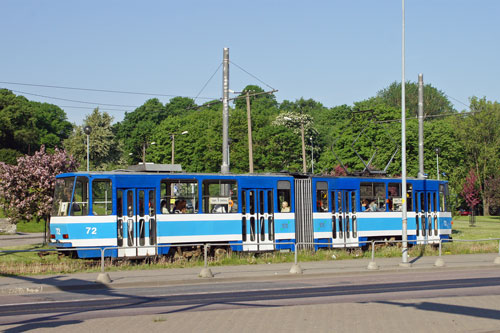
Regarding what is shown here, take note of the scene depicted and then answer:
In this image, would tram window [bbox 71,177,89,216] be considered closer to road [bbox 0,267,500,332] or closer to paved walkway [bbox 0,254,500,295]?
paved walkway [bbox 0,254,500,295]

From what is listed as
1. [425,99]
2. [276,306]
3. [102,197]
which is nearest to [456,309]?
[276,306]

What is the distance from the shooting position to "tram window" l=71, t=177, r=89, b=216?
78.6ft

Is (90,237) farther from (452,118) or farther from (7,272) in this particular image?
(452,118)

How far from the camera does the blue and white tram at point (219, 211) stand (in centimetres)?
2403

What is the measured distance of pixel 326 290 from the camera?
1800 cm

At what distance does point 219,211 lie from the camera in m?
26.3

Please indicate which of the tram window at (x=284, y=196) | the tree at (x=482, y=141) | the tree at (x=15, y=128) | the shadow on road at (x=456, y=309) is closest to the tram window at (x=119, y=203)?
the tram window at (x=284, y=196)

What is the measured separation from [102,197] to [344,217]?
35.8 feet

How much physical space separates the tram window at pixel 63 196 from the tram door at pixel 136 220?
180 centimetres

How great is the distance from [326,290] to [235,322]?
6.54 metres

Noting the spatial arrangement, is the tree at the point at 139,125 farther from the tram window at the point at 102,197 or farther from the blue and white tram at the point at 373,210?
the tram window at the point at 102,197

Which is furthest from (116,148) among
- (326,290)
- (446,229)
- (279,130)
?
(326,290)

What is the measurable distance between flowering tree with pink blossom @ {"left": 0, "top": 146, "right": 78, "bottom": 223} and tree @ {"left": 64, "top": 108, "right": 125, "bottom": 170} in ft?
146

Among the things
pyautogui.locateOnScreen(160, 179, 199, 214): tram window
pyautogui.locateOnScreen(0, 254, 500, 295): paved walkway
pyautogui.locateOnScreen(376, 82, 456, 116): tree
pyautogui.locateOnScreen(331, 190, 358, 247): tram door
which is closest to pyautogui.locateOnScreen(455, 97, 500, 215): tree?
pyautogui.locateOnScreen(376, 82, 456, 116): tree
